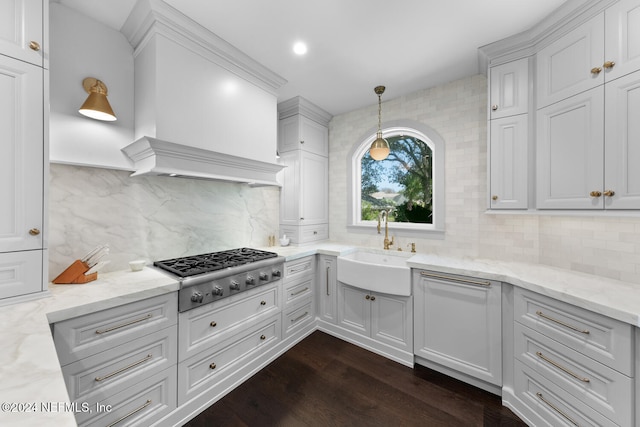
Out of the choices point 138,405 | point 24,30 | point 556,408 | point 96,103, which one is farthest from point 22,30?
point 556,408

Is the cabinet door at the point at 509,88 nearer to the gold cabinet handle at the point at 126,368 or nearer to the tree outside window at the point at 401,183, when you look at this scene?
the tree outside window at the point at 401,183

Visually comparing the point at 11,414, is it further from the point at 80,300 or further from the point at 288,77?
the point at 288,77

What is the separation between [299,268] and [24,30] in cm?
242

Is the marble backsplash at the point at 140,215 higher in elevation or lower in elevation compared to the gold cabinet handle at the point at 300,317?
higher

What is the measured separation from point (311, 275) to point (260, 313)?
78 centimetres

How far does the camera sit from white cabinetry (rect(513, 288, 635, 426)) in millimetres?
1236

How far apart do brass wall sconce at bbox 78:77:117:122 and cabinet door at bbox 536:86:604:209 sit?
312 centimetres

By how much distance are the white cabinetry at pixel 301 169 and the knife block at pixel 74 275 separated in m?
1.94

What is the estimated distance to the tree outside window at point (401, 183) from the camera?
9.61ft

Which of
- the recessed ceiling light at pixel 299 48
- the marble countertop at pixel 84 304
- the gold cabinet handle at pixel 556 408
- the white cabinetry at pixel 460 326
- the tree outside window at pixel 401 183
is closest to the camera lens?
the marble countertop at pixel 84 304

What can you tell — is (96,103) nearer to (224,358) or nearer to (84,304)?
(84,304)

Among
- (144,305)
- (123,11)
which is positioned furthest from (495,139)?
(123,11)

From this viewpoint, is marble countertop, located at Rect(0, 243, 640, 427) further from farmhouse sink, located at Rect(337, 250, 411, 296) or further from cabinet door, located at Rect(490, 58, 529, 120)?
cabinet door, located at Rect(490, 58, 529, 120)

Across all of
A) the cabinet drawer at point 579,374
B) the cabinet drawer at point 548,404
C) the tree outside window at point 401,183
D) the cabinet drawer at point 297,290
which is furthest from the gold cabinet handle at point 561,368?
the cabinet drawer at point 297,290
